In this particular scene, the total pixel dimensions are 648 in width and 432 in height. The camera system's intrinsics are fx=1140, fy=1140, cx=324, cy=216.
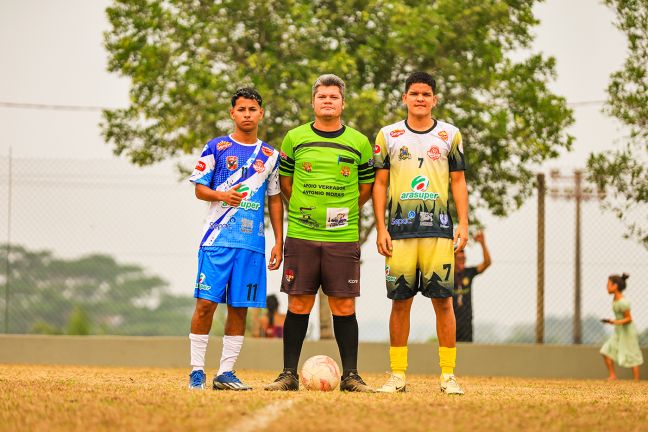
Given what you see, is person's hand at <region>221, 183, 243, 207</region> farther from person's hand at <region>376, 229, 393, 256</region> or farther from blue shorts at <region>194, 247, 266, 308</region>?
person's hand at <region>376, 229, 393, 256</region>

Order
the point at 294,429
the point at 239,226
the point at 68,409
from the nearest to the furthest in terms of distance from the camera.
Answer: the point at 294,429, the point at 68,409, the point at 239,226

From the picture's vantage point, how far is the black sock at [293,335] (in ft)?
25.9

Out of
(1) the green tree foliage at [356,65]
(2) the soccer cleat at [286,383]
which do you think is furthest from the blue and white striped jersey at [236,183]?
(1) the green tree foliage at [356,65]

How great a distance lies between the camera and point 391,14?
14.8 metres

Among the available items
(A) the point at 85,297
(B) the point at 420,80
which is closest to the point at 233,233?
(B) the point at 420,80

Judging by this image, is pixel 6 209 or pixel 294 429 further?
pixel 6 209

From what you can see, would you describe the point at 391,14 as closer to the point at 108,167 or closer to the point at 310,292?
the point at 108,167

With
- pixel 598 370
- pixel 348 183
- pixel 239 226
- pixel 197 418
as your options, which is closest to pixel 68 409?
pixel 197 418

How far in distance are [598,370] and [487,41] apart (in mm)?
4618

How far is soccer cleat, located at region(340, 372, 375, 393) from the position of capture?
762 centimetres

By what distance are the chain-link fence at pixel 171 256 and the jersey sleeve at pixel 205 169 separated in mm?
6754

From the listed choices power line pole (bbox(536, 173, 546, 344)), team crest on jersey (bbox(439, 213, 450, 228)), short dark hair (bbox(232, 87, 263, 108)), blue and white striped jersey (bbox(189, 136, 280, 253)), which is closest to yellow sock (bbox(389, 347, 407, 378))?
team crest on jersey (bbox(439, 213, 450, 228))

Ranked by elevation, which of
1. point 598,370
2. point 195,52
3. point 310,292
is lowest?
point 598,370

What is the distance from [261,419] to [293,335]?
2348 millimetres
